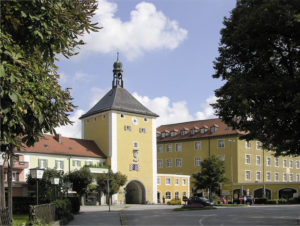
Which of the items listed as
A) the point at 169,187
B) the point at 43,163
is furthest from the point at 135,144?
the point at 43,163

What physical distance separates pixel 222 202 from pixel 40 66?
50462 millimetres

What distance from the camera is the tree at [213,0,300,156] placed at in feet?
61.0

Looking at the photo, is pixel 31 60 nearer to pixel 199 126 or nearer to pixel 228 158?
pixel 228 158

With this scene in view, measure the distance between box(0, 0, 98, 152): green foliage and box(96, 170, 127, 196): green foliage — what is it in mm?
49724

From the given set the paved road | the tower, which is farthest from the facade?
the paved road

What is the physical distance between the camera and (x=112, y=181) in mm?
61625

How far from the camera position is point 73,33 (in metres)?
13.0

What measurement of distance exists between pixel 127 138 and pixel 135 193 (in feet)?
29.9

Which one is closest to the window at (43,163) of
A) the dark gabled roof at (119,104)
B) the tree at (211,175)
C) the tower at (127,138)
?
the tower at (127,138)

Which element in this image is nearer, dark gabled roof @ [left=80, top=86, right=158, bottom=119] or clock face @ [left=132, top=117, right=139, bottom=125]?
dark gabled roof @ [left=80, top=86, right=158, bottom=119]

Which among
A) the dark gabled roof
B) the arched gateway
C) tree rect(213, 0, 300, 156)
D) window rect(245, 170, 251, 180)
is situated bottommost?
the arched gateway

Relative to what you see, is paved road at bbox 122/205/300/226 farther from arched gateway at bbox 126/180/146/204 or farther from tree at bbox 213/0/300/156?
arched gateway at bbox 126/180/146/204

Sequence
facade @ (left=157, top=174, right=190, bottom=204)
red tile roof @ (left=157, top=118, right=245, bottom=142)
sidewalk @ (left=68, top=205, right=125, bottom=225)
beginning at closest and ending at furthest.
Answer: sidewalk @ (left=68, top=205, right=125, bottom=225) < facade @ (left=157, top=174, right=190, bottom=204) < red tile roof @ (left=157, top=118, right=245, bottom=142)

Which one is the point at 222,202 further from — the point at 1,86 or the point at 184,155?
the point at 1,86
